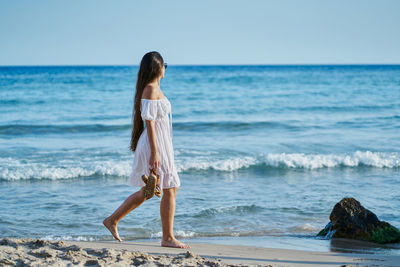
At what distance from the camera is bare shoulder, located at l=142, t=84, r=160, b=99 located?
4.12 m

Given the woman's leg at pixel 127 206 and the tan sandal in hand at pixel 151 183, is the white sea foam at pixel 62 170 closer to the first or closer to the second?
the woman's leg at pixel 127 206

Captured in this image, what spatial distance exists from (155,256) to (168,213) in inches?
27.3

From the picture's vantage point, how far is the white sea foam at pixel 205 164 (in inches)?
352

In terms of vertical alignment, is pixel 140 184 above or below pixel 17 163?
above

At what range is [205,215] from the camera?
6305 mm

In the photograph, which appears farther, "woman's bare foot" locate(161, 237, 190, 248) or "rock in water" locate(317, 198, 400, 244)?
"rock in water" locate(317, 198, 400, 244)

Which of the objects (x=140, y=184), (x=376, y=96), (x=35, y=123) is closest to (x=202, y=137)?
(x=35, y=123)

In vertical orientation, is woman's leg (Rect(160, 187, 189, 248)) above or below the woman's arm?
below

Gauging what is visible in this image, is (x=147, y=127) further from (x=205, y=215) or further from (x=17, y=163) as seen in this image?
(x=17, y=163)

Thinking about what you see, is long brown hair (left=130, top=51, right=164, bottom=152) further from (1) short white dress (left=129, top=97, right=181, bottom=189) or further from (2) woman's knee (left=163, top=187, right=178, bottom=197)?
(2) woman's knee (left=163, top=187, right=178, bottom=197)

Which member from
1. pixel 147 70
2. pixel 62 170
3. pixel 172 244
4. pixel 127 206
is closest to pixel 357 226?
pixel 172 244

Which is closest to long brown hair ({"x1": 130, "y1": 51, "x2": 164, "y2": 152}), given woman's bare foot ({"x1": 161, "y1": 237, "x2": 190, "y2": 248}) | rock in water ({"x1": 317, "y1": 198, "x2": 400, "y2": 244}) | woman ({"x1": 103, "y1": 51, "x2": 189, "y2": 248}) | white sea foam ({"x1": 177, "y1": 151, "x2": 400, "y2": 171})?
woman ({"x1": 103, "y1": 51, "x2": 189, "y2": 248})

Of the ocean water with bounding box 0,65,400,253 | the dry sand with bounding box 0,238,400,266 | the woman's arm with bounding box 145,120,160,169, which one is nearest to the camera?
the dry sand with bounding box 0,238,400,266

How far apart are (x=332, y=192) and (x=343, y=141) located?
5.57m
